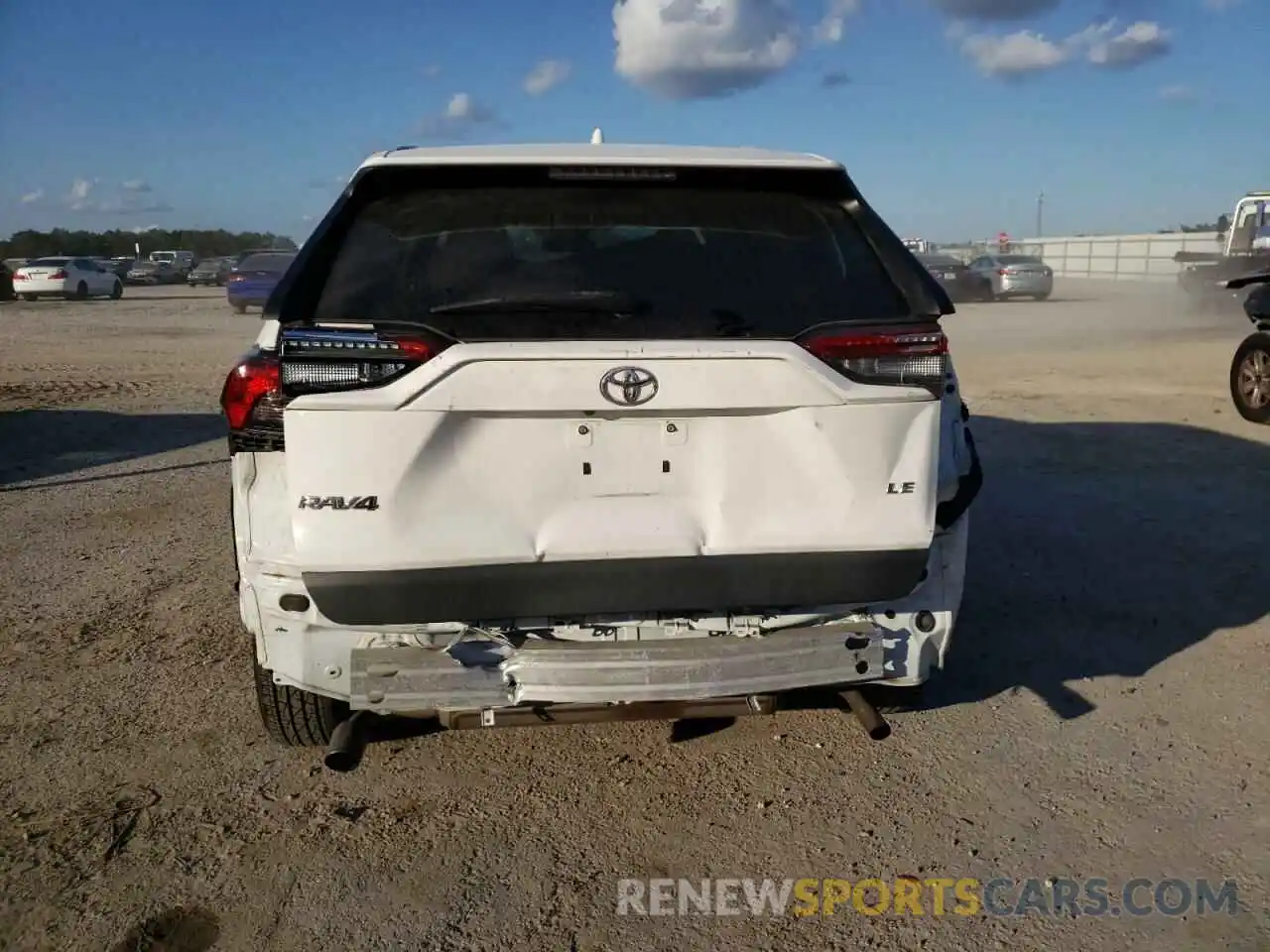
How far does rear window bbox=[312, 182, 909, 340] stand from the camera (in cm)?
273

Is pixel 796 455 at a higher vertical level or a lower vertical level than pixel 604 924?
higher

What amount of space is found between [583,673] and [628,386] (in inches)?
30.1

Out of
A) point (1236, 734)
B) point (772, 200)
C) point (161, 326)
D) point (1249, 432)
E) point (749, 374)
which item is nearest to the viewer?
point (749, 374)

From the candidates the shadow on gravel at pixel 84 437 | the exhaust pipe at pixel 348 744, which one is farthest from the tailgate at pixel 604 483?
the shadow on gravel at pixel 84 437

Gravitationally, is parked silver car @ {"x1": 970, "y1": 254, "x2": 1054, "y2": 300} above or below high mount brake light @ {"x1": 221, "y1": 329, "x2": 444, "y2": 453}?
below

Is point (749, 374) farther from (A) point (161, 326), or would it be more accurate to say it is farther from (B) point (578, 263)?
(A) point (161, 326)

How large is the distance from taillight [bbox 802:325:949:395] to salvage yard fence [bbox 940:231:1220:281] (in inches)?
1560

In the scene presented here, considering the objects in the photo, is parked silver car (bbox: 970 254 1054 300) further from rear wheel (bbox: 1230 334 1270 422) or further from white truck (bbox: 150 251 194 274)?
white truck (bbox: 150 251 194 274)

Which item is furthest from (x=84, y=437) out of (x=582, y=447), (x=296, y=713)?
(x=582, y=447)

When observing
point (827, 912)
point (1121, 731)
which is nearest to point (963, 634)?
point (1121, 731)

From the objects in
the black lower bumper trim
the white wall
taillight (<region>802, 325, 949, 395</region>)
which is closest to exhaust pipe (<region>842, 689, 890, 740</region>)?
the black lower bumper trim

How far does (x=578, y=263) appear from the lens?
9.49ft

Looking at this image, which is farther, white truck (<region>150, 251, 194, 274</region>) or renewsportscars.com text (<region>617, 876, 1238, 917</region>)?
white truck (<region>150, 251, 194, 274</region>)

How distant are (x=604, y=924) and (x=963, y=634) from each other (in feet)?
8.24
